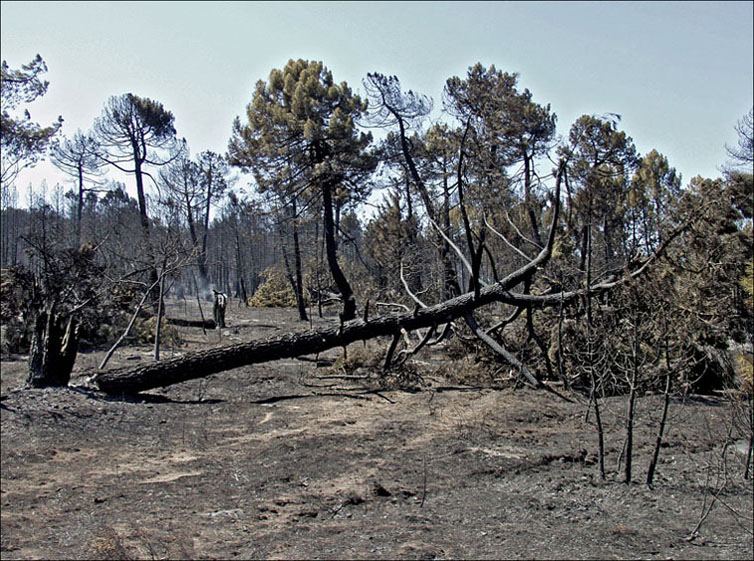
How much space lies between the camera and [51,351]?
820 cm

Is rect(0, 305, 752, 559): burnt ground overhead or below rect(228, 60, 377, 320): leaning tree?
below

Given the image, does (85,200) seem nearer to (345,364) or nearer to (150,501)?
(345,364)

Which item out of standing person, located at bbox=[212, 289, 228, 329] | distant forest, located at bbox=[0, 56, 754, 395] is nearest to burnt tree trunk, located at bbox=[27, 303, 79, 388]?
distant forest, located at bbox=[0, 56, 754, 395]

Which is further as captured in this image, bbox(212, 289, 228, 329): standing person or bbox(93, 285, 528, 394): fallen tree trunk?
bbox(212, 289, 228, 329): standing person

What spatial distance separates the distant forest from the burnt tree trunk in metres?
0.03

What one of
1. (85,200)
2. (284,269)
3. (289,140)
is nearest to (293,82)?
(289,140)

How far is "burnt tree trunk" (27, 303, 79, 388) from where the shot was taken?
817 cm

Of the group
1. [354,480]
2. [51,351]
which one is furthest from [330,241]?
[354,480]

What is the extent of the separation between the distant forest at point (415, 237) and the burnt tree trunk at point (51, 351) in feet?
0.09

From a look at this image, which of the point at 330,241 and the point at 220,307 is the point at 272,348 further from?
the point at 330,241

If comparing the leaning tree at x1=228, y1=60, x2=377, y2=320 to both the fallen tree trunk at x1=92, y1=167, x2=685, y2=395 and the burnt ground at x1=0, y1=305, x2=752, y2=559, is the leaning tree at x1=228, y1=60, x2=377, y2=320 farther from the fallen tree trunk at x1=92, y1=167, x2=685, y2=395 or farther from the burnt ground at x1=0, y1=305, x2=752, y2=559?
the burnt ground at x1=0, y1=305, x2=752, y2=559

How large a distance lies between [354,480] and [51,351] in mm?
5103

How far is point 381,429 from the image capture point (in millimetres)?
7012

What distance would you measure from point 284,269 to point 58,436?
31.1ft
